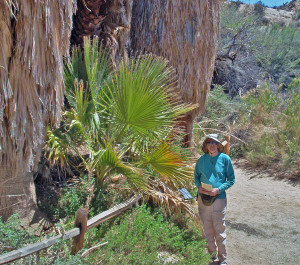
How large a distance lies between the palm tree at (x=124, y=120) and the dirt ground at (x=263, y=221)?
1433 mm

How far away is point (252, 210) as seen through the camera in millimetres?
7086

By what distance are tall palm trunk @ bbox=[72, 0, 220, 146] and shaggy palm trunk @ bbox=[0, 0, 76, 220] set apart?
8.01 ft

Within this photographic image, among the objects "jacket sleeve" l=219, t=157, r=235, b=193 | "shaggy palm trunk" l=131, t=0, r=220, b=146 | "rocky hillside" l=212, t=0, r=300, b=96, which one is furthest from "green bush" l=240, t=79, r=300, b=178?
"jacket sleeve" l=219, t=157, r=235, b=193

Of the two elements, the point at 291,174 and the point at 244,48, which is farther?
the point at 244,48

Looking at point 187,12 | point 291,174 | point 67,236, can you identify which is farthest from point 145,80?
point 291,174

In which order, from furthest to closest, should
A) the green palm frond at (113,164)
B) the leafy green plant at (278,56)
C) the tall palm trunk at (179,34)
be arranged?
the leafy green plant at (278,56) < the tall palm trunk at (179,34) < the green palm frond at (113,164)

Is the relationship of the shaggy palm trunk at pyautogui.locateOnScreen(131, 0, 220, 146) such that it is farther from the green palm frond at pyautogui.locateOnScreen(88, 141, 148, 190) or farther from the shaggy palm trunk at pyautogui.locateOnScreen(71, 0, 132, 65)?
the green palm frond at pyautogui.locateOnScreen(88, 141, 148, 190)

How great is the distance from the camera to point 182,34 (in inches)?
269

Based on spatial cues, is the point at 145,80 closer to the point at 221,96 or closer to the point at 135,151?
the point at 135,151

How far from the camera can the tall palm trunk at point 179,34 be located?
6547 millimetres

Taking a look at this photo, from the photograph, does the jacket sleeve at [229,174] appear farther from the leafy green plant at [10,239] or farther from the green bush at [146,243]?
the leafy green plant at [10,239]

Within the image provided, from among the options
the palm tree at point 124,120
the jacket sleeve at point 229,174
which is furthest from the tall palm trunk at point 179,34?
the jacket sleeve at point 229,174

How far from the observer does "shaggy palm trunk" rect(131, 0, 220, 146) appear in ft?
21.8

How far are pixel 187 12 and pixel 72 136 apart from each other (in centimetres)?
352
